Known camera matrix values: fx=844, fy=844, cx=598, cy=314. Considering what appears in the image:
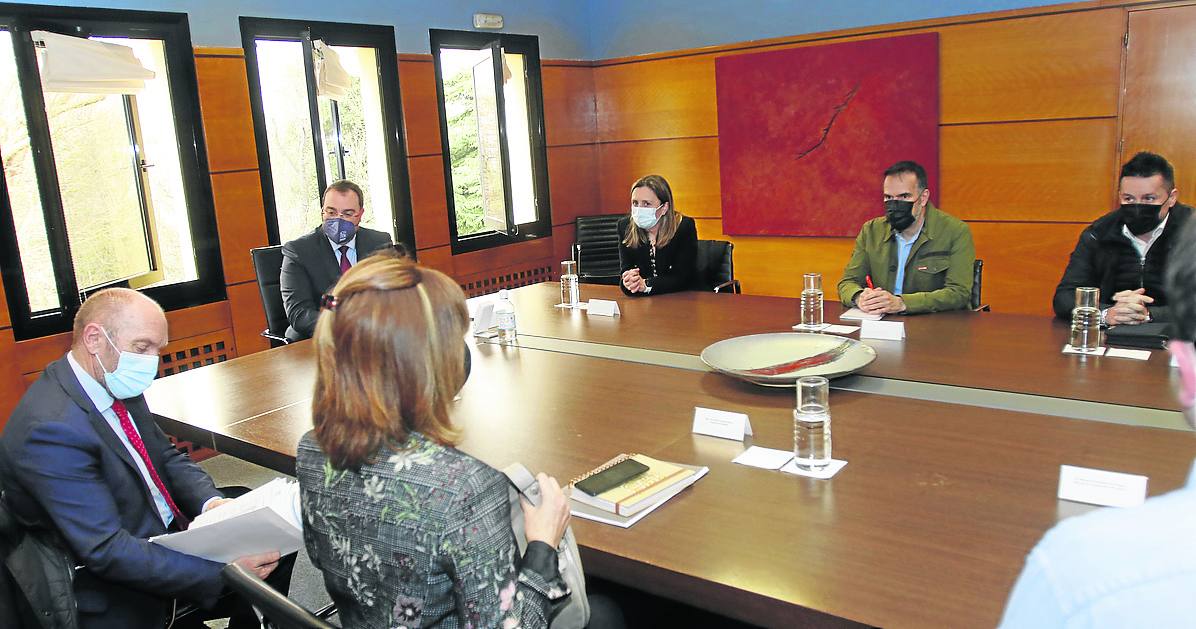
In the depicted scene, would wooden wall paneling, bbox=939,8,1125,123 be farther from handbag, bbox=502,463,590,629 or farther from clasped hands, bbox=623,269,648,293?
handbag, bbox=502,463,590,629

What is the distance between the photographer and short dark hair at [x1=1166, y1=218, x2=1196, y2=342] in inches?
30.8

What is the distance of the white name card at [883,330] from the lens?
9.37 feet

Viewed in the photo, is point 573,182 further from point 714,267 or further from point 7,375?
point 7,375

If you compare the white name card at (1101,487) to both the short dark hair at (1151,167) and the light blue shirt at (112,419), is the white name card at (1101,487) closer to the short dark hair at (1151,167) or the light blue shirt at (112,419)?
the short dark hair at (1151,167)

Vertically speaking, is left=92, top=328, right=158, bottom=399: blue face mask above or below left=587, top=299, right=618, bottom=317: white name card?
above

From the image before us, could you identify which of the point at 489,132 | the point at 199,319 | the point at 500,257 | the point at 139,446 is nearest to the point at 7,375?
the point at 199,319

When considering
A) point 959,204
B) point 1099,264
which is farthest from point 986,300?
point 1099,264

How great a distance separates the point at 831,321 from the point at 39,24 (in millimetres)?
3823

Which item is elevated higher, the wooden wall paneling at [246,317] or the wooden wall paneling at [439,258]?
the wooden wall paneling at [439,258]

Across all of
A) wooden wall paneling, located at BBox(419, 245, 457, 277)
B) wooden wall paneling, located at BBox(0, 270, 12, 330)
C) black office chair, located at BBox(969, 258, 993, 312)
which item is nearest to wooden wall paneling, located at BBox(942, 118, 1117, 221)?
black office chair, located at BBox(969, 258, 993, 312)

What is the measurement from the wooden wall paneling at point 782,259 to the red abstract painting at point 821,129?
0.09 m

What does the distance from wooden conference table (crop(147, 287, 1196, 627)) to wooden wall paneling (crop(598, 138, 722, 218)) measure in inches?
152

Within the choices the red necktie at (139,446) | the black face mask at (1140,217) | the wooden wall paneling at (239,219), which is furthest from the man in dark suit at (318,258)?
the black face mask at (1140,217)

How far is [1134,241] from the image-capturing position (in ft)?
10.6
